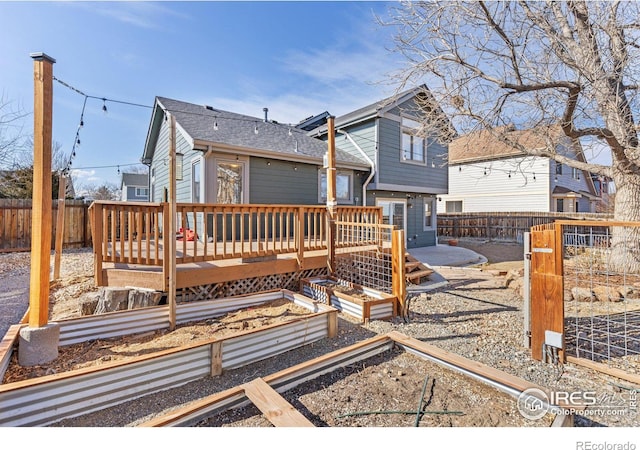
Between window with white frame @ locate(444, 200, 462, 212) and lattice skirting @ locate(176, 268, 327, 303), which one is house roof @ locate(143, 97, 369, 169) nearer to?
lattice skirting @ locate(176, 268, 327, 303)

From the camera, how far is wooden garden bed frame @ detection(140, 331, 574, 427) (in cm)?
185

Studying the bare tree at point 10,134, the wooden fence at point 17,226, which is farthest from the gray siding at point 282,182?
the bare tree at point 10,134

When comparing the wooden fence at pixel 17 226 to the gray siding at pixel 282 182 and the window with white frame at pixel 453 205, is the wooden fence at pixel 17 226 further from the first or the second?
the window with white frame at pixel 453 205

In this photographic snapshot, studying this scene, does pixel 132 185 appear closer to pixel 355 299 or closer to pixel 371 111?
pixel 371 111

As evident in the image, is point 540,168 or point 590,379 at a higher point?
point 540,168

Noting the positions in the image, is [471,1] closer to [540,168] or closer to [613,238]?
[613,238]

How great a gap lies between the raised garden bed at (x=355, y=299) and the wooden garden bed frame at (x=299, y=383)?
1039mm

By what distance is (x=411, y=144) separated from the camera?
10.9 m

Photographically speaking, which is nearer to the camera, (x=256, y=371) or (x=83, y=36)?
(x=256, y=371)

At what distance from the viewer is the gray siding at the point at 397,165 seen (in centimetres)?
981

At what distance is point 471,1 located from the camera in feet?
17.8
